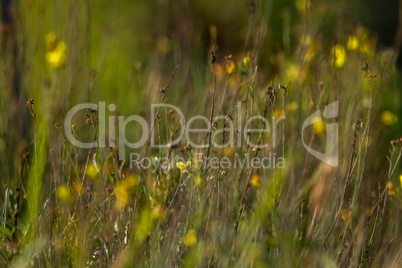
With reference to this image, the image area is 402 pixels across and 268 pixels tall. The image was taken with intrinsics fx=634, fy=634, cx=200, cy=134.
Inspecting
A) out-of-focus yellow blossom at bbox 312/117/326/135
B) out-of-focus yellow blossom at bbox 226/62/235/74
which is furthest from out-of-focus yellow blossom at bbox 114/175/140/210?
out-of-focus yellow blossom at bbox 312/117/326/135

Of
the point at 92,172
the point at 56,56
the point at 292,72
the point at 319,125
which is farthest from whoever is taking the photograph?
the point at 56,56

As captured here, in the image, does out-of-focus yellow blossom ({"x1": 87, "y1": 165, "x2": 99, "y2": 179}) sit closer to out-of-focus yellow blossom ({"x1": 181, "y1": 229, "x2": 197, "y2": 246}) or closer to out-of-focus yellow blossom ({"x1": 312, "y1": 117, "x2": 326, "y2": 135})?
out-of-focus yellow blossom ({"x1": 181, "y1": 229, "x2": 197, "y2": 246})

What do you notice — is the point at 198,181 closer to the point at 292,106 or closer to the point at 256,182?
the point at 256,182

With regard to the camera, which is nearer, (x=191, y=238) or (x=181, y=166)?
(x=191, y=238)

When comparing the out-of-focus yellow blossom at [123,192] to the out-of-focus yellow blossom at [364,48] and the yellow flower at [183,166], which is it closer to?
the yellow flower at [183,166]

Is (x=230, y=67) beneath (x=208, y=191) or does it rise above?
above

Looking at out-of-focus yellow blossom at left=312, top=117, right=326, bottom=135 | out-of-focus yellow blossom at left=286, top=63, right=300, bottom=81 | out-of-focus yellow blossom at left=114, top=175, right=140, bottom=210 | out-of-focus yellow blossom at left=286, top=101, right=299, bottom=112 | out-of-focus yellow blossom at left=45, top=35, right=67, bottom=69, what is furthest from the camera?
Result: out-of-focus yellow blossom at left=45, top=35, right=67, bottom=69

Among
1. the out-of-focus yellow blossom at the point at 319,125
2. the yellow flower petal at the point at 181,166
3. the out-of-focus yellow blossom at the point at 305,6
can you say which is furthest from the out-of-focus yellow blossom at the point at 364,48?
the yellow flower petal at the point at 181,166

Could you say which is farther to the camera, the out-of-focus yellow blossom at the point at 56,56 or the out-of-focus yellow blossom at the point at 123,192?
the out-of-focus yellow blossom at the point at 56,56

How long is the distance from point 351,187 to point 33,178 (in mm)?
1396

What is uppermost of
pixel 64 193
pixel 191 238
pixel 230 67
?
pixel 230 67

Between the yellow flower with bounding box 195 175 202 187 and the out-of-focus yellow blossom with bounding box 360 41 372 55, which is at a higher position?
the out-of-focus yellow blossom with bounding box 360 41 372 55

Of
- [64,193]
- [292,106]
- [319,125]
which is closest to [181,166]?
[64,193]

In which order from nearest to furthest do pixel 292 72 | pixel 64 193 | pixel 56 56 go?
1. pixel 64 193
2. pixel 292 72
3. pixel 56 56
